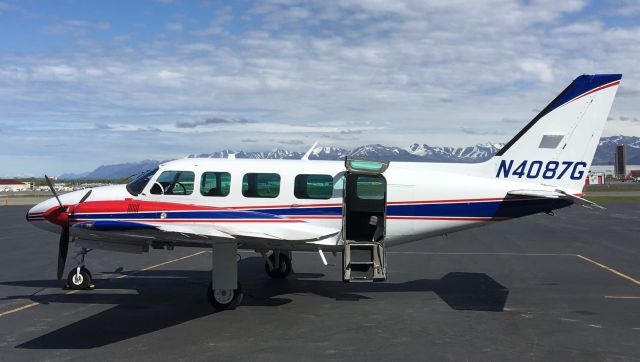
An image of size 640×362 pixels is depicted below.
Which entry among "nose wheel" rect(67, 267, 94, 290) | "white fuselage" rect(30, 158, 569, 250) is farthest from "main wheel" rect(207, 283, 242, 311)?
"nose wheel" rect(67, 267, 94, 290)

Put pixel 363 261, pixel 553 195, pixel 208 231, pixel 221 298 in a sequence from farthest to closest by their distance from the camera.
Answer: pixel 363 261 < pixel 553 195 < pixel 221 298 < pixel 208 231

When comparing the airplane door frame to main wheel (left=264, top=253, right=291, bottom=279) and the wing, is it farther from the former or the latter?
main wheel (left=264, top=253, right=291, bottom=279)

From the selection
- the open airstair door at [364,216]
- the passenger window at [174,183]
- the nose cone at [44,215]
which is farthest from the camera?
the nose cone at [44,215]

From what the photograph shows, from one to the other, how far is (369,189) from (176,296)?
5.08 meters

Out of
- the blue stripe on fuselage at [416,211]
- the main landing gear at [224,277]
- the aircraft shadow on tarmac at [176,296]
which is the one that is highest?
the blue stripe on fuselage at [416,211]

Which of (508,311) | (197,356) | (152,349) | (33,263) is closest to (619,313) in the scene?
(508,311)

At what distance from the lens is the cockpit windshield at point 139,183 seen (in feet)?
40.6

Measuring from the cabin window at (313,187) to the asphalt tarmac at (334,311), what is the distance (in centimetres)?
235

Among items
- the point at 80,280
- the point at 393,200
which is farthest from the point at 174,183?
the point at 393,200

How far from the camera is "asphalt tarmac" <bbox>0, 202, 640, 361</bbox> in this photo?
844 centimetres

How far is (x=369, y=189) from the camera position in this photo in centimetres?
1228

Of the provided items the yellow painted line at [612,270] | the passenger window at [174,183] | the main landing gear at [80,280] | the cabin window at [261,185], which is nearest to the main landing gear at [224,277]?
the cabin window at [261,185]

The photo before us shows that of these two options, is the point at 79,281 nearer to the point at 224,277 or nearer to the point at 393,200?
the point at 224,277

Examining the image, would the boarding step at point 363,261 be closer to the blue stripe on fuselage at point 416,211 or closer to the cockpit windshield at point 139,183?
the blue stripe on fuselage at point 416,211
